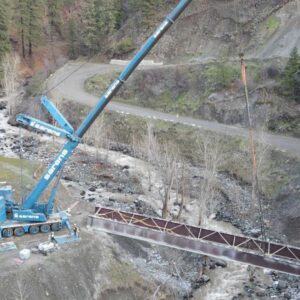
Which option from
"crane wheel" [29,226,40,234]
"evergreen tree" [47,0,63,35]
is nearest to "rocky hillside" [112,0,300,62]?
"evergreen tree" [47,0,63,35]

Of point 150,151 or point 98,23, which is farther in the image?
point 98,23

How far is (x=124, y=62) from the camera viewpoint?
186 ft

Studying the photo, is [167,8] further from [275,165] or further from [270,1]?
[275,165]

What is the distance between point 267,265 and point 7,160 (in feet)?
66.9

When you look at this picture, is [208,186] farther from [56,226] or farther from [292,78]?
[292,78]

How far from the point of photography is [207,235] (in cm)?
2231

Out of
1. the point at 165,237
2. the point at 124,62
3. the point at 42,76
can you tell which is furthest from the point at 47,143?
the point at 165,237

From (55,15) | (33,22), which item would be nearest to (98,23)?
(33,22)

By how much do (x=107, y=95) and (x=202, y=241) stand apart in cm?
794

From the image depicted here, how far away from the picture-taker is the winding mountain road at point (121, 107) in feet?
123

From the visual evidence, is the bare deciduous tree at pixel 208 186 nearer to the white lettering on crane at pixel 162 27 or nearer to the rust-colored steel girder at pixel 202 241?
the rust-colored steel girder at pixel 202 241

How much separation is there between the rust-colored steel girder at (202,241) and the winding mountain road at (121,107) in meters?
14.7

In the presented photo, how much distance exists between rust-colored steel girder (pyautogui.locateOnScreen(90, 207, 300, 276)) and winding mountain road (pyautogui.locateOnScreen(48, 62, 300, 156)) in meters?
14.7

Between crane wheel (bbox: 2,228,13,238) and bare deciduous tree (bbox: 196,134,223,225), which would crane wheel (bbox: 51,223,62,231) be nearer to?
crane wheel (bbox: 2,228,13,238)
